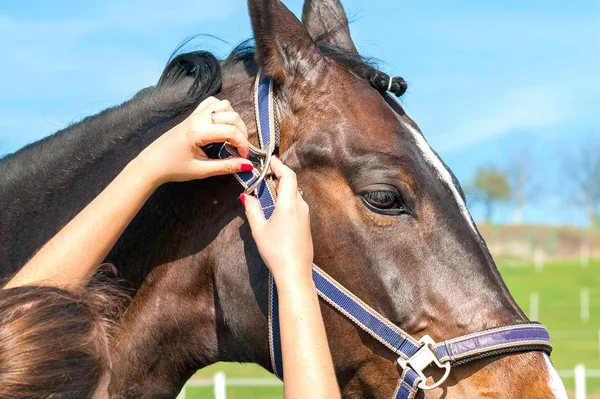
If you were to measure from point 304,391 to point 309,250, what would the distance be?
1.61 feet

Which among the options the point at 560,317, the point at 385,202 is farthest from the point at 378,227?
the point at 560,317

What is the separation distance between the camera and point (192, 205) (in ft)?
9.69

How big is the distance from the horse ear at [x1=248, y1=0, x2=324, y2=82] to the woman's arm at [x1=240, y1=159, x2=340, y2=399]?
54 cm

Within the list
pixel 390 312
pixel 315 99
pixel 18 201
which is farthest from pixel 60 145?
pixel 390 312

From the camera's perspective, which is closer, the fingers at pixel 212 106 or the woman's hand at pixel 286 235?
the woman's hand at pixel 286 235

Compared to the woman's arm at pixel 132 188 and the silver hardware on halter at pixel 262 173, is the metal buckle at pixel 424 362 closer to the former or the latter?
the silver hardware on halter at pixel 262 173

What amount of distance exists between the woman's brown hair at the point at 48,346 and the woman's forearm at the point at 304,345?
56cm

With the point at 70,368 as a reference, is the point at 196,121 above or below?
above

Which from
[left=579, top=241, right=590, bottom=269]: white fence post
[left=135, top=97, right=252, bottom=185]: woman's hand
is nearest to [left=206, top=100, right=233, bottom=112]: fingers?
[left=135, top=97, right=252, bottom=185]: woman's hand

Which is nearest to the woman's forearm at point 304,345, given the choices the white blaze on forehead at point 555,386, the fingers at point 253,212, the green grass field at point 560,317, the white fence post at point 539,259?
the fingers at point 253,212

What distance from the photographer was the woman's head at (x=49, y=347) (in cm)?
182

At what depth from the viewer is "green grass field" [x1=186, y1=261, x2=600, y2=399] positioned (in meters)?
19.4

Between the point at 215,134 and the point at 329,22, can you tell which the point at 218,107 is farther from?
the point at 329,22

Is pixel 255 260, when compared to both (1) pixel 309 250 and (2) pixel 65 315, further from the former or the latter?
(2) pixel 65 315
